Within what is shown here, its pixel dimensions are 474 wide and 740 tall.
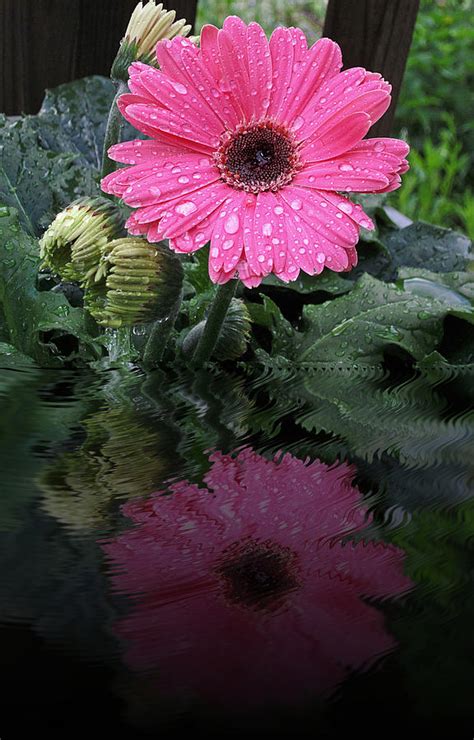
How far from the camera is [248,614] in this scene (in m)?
0.31

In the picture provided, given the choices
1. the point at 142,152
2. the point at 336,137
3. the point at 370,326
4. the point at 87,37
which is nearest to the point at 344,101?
the point at 336,137

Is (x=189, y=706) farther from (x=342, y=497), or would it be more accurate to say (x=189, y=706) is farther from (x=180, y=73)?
(x=180, y=73)

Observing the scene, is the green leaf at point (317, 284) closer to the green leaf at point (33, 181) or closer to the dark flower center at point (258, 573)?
the green leaf at point (33, 181)

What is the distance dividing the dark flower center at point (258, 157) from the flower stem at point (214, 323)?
0.21ft

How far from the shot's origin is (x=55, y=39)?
1256 mm

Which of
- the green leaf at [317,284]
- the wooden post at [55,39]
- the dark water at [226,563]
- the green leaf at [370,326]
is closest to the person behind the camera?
the dark water at [226,563]

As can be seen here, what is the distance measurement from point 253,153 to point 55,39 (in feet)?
2.56

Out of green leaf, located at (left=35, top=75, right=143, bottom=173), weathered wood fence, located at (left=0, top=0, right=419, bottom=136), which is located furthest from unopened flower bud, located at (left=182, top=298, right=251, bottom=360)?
weathered wood fence, located at (left=0, top=0, right=419, bottom=136)

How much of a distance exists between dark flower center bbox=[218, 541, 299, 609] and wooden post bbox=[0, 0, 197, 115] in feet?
3.36

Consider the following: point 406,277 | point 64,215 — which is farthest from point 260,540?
point 406,277

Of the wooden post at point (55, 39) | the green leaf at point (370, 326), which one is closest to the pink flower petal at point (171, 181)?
the green leaf at point (370, 326)

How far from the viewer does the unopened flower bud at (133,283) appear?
54 cm

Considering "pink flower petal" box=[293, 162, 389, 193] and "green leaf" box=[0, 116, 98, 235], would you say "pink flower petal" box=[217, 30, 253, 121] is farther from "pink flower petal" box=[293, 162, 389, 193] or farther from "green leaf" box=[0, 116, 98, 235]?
"green leaf" box=[0, 116, 98, 235]

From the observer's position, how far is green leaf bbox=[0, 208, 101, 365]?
671 millimetres
